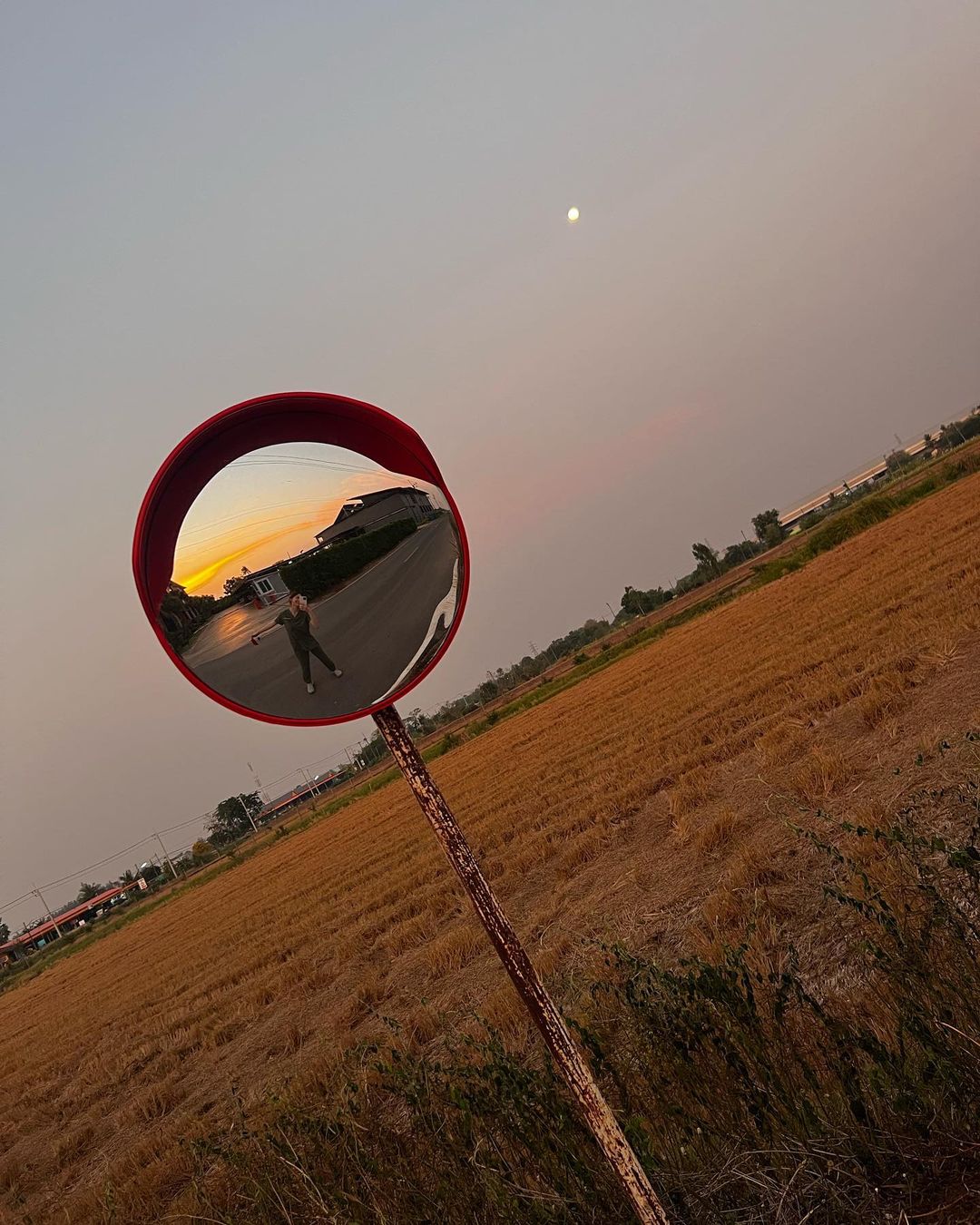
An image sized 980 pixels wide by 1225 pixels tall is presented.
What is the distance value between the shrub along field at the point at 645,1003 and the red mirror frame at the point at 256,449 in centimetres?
177

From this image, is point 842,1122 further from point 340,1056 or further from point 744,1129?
point 340,1056

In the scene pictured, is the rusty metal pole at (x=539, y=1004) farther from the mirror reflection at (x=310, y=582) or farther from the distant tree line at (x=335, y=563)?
the distant tree line at (x=335, y=563)

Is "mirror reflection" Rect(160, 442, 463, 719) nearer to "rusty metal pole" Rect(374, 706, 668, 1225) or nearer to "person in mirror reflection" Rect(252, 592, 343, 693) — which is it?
"person in mirror reflection" Rect(252, 592, 343, 693)

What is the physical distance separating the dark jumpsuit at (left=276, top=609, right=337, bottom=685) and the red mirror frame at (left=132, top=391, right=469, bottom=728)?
13 cm

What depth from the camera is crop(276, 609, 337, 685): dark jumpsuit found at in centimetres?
158

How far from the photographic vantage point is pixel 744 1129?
2.43 m

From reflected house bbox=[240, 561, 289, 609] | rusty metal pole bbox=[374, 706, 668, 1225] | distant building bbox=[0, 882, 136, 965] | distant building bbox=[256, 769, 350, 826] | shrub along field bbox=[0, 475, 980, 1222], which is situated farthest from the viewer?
distant building bbox=[256, 769, 350, 826]

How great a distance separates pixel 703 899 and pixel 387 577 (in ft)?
14.8

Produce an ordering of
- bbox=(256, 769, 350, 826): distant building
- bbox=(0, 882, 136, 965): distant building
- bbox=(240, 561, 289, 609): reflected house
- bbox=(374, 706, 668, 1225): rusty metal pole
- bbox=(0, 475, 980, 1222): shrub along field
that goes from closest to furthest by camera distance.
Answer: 1. bbox=(240, 561, 289, 609): reflected house
2. bbox=(374, 706, 668, 1225): rusty metal pole
3. bbox=(0, 475, 980, 1222): shrub along field
4. bbox=(0, 882, 136, 965): distant building
5. bbox=(256, 769, 350, 826): distant building

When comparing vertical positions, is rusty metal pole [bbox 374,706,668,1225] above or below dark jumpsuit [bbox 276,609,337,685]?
below

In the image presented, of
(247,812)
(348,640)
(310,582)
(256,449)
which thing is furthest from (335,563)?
(247,812)

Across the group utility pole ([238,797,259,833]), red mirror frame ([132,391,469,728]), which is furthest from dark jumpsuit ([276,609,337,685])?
utility pole ([238,797,259,833])

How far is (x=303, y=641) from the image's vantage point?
161 centimetres

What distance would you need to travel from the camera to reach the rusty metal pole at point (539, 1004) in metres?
1.80
